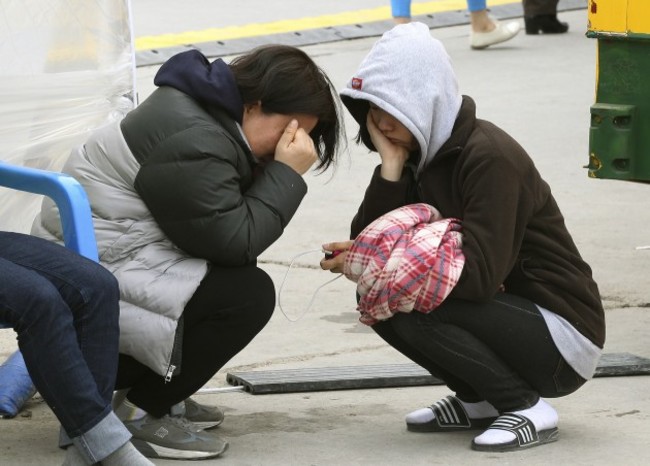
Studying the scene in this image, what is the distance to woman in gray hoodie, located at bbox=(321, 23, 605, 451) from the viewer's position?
3350 mm

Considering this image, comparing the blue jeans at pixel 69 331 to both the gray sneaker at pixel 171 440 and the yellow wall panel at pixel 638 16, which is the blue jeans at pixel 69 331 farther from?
the yellow wall panel at pixel 638 16

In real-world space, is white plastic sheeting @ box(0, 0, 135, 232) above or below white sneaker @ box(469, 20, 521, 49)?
above

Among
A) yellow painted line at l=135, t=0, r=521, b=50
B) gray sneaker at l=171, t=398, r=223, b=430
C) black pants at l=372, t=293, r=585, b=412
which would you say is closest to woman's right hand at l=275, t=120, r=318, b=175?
black pants at l=372, t=293, r=585, b=412

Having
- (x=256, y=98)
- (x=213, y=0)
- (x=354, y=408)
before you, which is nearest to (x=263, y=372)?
(x=354, y=408)

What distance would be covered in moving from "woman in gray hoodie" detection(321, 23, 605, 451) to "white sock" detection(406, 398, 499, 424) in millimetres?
39

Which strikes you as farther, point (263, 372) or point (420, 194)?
point (263, 372)

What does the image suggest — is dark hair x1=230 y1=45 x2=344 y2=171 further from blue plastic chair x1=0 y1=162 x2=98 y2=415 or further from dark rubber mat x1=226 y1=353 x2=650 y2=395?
dark rubber mat x1=226 y1=353 x2=650 y2=395

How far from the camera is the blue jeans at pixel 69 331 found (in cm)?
296

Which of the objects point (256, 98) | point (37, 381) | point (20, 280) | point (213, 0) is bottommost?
point (213, 0)

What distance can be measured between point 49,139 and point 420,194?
1.24m

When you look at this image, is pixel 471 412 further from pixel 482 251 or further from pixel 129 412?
pixel 129 412

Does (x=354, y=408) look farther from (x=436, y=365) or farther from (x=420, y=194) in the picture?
(x=420, y=194)

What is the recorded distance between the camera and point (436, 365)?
11.6 feet

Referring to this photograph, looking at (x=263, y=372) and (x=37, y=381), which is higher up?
(x=37, y=381)
